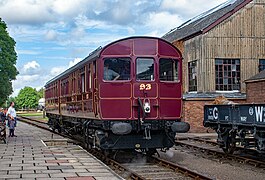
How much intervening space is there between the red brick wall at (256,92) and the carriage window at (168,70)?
13717mm

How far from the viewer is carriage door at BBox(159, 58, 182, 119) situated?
13.8m

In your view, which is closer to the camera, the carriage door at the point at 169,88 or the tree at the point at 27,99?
the carriage door at the point at 169,88

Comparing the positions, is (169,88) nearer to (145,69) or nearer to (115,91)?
(145,69)

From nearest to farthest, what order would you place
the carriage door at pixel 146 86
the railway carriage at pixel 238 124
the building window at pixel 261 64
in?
the railway carriage at pixel 238 124 → the carriage door at pixel 146 86 → the building window at pixel 261 64

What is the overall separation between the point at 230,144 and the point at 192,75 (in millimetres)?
14910

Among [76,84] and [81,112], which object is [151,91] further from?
[76,84]

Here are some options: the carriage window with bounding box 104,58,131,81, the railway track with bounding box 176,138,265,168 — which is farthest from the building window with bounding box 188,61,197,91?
the carriage window with bounding box 104,58,131,81

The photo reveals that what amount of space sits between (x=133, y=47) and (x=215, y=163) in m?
4.26

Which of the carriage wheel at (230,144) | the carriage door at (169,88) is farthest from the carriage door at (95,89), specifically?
A: the carriage wheel at (230,144)

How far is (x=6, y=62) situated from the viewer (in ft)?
173

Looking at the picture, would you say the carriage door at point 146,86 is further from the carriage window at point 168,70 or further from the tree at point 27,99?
the tree at point 27,99

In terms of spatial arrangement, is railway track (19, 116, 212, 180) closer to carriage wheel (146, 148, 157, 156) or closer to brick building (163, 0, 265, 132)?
carriage wheel (146, 148, 157, 156)

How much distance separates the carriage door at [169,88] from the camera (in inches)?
544

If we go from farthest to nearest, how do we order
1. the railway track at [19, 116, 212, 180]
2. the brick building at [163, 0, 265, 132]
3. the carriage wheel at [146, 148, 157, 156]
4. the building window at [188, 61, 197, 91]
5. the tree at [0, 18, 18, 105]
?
1. the tree at [0, 18, 18, 105]
2. the building window at [188, 61, 197, 91]
3. the brick building at [163, 0, 265, 132]
4. the carriage wheel at [146, 148, 157, 156]
5. the railway track at [19, 116, 212, 180]
